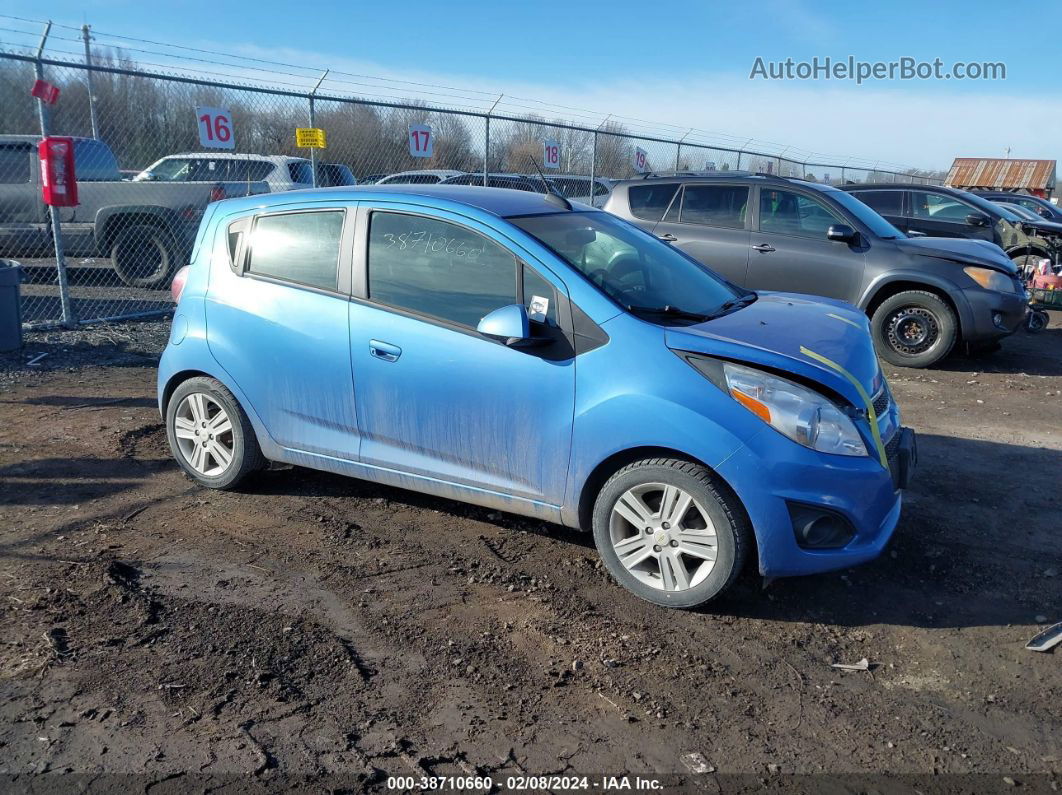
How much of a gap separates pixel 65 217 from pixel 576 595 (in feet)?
33.9

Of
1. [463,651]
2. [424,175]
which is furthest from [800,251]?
[424,175]

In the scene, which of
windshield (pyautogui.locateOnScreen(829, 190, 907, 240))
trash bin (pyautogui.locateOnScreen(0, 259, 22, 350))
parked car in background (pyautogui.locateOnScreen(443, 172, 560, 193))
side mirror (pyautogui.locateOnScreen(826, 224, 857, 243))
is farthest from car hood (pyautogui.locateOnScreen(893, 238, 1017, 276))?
trash bin (pyautogui.locateOnScreen(0, 259, 22, 350))

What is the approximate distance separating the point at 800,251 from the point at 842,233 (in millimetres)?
465

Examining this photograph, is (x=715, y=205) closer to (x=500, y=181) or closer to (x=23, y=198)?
(x=500, y=181)

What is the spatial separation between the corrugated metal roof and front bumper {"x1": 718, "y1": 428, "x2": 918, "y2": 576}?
1305 inches

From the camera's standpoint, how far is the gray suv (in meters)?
8.28

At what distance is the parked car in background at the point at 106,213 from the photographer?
11.3 metres

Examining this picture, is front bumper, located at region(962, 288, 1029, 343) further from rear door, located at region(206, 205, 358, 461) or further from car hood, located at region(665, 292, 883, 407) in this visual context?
rear door, located at region(206, 205, 358, 461)

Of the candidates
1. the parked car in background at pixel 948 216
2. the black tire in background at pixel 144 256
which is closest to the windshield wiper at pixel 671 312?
the black tire in background at pixel 144 256

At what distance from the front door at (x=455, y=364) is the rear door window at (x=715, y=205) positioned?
5607mm

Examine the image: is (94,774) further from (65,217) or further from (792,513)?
(65,217)

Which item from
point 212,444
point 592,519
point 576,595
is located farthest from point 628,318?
point 212,444

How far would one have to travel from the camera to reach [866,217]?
8844 millimetres

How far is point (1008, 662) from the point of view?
11.2ft
